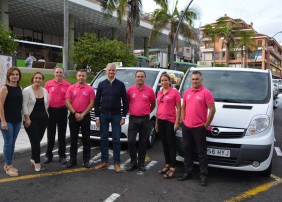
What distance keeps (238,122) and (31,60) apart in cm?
1924

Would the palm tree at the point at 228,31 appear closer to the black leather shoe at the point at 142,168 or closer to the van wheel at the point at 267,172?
the van wheel at the point at 267,172

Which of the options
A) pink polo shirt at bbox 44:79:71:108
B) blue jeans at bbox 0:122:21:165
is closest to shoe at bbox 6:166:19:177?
blue jeans at bbox 0:122:21:165

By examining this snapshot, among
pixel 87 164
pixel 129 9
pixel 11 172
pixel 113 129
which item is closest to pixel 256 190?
pixel 113 129

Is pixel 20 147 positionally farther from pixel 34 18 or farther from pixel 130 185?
pixel 34 18

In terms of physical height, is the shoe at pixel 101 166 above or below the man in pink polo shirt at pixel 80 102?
below

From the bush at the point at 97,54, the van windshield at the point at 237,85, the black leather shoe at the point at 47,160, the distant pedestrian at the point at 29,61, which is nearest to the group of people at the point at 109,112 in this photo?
the black leather shoe at the point at 47,160

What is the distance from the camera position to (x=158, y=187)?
4168 millimetres

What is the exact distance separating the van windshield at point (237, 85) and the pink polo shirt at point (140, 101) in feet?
3.26

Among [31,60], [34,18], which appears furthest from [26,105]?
[34,18]

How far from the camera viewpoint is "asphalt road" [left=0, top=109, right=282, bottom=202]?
3.79 m

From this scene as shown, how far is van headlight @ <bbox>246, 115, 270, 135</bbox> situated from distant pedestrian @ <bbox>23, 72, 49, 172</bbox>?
11.2 ft

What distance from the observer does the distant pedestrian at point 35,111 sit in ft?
15.4

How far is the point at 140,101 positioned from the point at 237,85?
1.87 metres

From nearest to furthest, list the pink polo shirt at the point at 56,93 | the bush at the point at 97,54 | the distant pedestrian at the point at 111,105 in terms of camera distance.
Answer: the distant pedestrian at the point at 111,105 → the pink polo shirt at the point at 56,93 → the bush at the point at 97,54
